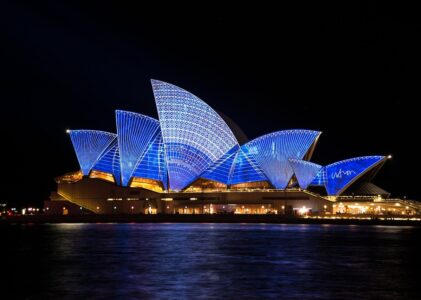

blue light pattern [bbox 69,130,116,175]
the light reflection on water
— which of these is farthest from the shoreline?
the light reflection on water

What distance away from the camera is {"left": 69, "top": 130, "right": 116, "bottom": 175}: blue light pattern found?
254ft

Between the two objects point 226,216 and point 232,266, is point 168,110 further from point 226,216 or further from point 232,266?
point 232,266

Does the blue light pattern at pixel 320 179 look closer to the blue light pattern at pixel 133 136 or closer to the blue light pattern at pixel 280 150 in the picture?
the blue light pattern at pixel 280 150

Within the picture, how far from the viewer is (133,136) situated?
7350cm

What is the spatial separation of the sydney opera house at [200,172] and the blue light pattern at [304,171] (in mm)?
134

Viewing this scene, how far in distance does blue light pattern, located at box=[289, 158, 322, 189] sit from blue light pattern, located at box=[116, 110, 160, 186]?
62.9 feet

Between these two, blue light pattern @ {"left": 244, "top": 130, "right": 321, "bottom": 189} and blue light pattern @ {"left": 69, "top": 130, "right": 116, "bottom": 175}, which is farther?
blue light pattern @ {"left": 69, "top": 130, "right": 116, "bottom": 175}

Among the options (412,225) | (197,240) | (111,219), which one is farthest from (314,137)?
(197,240)

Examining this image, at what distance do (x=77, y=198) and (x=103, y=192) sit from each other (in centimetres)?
444

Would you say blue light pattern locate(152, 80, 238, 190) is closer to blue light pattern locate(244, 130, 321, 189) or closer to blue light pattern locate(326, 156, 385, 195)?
blue light pattern locate(244, 130, 321, 189)

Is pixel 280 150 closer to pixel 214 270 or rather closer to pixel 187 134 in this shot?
pixel 187 134

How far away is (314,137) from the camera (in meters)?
73.9

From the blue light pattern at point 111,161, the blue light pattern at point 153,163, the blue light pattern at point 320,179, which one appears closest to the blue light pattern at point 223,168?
the blue light pattern at point 153,163

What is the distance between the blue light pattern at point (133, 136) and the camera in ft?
237
